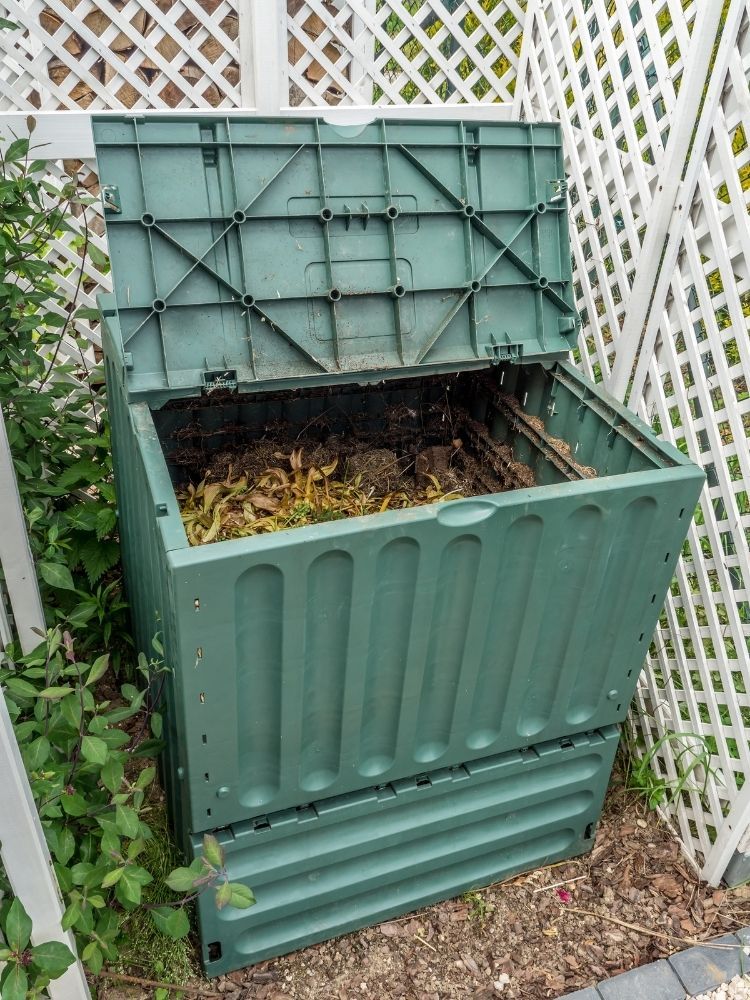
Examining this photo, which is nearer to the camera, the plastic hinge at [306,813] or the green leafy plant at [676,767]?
the plastic hinge at [306,813]

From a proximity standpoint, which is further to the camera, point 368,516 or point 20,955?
point 368,516

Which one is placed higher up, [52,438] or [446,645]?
[52,438]

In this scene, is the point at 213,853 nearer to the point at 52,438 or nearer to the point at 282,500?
the point at 282,500

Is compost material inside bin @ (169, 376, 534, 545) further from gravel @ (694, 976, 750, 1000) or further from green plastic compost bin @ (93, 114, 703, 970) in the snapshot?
gravel @ (694, 976, 750, 1000)

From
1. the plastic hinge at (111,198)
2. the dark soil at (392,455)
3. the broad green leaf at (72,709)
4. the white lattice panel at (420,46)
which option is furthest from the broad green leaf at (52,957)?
the white lattice panel at (420,46)

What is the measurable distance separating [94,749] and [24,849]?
0.25m

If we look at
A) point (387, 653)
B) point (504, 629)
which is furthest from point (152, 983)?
point (504, 629)

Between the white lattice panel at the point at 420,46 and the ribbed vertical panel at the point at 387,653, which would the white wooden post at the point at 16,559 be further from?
the white lattice panel at the point at 420,46

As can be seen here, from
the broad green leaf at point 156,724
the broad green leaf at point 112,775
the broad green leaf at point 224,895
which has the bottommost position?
the broad green leaf at point 224,895

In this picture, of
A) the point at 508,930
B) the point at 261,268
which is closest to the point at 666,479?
the point at 261,268

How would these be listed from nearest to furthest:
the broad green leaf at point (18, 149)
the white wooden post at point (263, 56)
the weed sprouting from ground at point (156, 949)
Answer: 1. the weed sprouting from ground at point (156, 949)
2. the broad green leaf at point (18, 149)
3. the white wooden post at point (263, 56)

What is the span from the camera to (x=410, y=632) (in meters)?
1.72

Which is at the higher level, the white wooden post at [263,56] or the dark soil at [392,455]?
the white wooden post at [263,56]

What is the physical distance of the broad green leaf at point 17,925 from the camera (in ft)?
4.14
